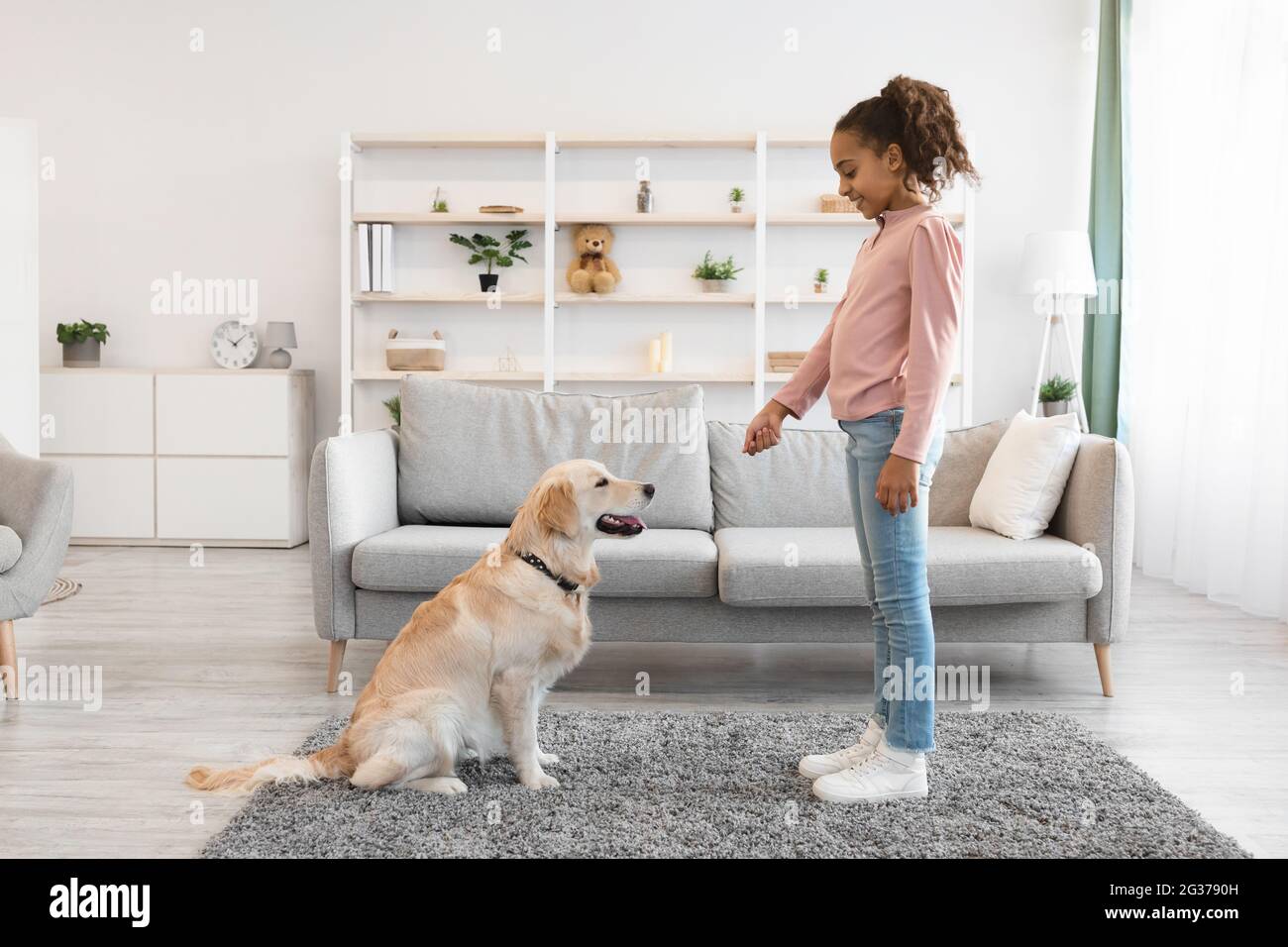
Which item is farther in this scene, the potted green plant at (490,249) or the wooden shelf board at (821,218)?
the potted green plant at (490,249)

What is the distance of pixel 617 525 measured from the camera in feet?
7.27

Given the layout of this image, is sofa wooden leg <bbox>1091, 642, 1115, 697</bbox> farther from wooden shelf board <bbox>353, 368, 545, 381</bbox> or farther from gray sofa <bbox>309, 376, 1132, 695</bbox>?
wooden shelf board <bbox>353, 368, 545, 381</bbox>

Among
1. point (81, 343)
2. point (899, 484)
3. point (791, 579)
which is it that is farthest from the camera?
point (81, 343)

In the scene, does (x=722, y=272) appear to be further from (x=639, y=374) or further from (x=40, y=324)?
(x=40, y=324)

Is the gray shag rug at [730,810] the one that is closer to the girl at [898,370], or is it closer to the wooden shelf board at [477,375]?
the girl at [898,370]

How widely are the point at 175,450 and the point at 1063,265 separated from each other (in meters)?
4.44

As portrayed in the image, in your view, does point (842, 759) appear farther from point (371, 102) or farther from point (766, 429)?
point (371, 102)

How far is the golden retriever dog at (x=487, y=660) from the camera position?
207 cm

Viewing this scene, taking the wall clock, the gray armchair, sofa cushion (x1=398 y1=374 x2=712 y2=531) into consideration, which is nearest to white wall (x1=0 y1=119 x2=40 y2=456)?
the gray armchair

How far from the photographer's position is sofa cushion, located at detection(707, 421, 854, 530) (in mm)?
3434

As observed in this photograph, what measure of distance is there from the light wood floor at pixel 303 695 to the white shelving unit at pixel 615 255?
1.77 m

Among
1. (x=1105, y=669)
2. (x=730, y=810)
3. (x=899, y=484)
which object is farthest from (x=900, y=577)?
(x=1105, y=669)

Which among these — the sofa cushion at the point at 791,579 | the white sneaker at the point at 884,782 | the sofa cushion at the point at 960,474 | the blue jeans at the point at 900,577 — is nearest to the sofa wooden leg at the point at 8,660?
the sofa cushion at the point at 791,579

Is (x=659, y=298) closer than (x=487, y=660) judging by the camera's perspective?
No
